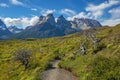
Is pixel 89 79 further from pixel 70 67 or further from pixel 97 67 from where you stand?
pixel 70 67

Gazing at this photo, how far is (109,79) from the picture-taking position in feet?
110

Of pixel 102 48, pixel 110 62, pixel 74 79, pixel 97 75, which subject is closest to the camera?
pixel 97 75

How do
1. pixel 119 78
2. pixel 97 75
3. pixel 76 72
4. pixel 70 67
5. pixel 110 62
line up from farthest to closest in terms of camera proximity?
pixel 70 67
pixel 76 72
pixel 110 62
pixel 97 75
pixel 119 78

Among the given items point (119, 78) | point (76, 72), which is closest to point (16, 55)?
point (76, 72)

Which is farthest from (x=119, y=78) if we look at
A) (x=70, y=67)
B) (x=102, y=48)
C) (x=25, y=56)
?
(x=25, y=56)

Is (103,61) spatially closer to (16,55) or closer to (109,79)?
(109,79)

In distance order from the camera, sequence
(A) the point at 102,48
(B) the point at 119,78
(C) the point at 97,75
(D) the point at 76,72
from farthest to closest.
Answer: (A) the point at 102,48 < (D) the point at 76,72 < (C) the point at 97,75 < (B) the point at 119,78

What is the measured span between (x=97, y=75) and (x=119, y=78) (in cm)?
388

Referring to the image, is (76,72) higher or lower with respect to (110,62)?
lower

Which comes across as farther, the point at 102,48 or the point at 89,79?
the point at 102,48

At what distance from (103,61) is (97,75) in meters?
3.38

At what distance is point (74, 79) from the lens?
1788 inches

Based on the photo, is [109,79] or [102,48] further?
[102,48]

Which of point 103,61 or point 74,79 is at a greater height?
point 103,61
